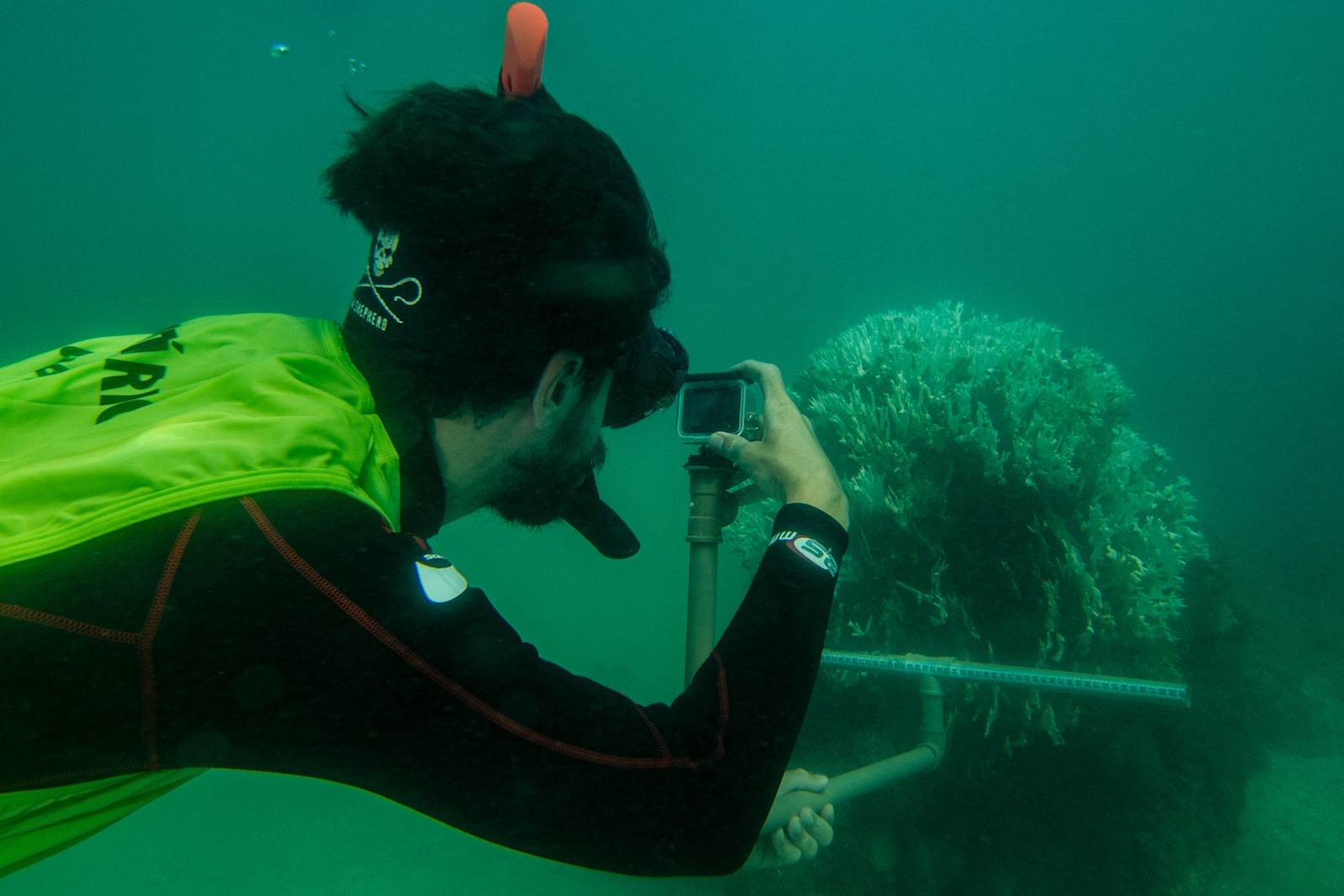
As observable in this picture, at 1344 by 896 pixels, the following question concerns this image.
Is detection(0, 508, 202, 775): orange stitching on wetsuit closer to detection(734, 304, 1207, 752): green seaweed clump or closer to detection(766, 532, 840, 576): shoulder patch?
detection(766, 532, 840, 576): shoulder patch

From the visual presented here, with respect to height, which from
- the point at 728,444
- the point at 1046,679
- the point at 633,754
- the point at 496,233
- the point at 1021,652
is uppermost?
the point at 496,233

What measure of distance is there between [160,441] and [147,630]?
239 mm

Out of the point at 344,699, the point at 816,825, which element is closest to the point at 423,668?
the point at 344,699

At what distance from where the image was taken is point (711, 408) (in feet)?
6.23

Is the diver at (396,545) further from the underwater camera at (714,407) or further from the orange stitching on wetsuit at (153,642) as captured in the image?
the underwater camera at (714,407)

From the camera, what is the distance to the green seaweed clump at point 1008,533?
11.5ft

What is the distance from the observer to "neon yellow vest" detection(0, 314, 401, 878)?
0.73 meters

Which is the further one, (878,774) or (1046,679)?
(1046,679)

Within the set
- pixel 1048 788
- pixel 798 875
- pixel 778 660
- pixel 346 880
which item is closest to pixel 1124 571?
pixel 1048 788

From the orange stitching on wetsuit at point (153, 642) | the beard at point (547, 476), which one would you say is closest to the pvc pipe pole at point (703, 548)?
the beard at point (547, 476)

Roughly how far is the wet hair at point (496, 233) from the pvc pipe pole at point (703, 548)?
24.6 inches

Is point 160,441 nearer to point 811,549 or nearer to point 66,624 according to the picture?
point 66,624

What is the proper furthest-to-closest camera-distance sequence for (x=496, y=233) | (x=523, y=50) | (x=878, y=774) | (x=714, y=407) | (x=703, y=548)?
(x=878, y=774) → (x=714, y=407) → (x=703, y=548) → (x=523, y=50) → (x=496, y=233)

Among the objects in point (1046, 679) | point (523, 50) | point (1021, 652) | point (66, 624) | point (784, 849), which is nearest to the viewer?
point (66, 624)
